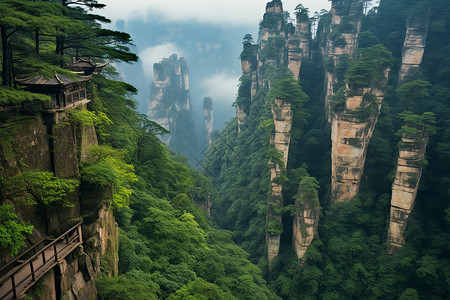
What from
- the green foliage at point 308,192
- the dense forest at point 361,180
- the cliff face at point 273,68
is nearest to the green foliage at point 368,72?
the dense forest at point 361,180

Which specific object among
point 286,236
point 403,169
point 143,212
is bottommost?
point 286,236

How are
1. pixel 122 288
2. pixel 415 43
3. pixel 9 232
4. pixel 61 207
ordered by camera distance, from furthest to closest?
pixel 415 43 < pixel 122 288 < pixel 61 207 < pixel 9 232

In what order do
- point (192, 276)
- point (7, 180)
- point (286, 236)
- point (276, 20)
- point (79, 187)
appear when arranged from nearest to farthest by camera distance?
point (7, 180) → point (79, 187) → point (192, 276) → point (286, 236) → point (276, 20)

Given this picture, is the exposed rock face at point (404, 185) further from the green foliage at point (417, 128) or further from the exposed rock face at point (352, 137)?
the exposed rock face at point (352, 137)

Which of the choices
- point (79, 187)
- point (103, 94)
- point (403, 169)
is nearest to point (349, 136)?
point (403, 169)

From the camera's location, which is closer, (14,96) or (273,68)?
(14,96)

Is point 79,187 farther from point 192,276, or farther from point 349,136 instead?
point 349,136

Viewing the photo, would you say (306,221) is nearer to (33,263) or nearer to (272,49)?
(33,263)

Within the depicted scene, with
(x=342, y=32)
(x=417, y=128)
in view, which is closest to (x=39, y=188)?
(x=417, y=128)
